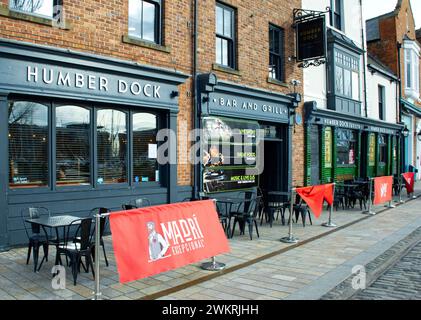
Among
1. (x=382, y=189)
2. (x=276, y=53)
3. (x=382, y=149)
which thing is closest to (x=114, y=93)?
(x=276, y=53)

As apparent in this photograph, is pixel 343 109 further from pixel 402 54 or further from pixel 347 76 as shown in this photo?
pixel 402 54

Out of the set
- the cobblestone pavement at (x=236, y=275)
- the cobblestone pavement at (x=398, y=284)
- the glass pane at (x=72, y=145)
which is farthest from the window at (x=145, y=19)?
the cobblestone pavement at (x=398, y=284)

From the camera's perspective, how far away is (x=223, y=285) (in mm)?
5316

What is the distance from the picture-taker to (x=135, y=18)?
908 centimetres

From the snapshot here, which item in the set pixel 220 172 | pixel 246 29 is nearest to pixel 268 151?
pixel 220 172

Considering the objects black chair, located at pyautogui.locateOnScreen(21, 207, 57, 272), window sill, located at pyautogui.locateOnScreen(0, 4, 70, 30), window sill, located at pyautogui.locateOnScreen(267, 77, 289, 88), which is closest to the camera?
black chair, located at pyautogui.locateOnScreen(21, 207, 57, 272)

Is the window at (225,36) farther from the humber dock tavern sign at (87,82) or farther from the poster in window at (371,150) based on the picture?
the poster in window at (371,150)

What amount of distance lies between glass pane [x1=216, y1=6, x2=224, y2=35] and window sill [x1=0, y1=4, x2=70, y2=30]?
15.6 ft

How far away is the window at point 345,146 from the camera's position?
17.0m

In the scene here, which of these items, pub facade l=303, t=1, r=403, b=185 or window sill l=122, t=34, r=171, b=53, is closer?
window sill l=122, t=34, r=171, b=53

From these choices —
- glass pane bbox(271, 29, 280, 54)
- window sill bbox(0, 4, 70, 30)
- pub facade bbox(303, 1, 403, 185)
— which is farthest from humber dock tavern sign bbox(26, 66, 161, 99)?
pub facade bbox(303, 1, 403, 185)

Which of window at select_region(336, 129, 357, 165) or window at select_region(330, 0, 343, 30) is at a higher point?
window at select_region(330, 0, 343, 30)

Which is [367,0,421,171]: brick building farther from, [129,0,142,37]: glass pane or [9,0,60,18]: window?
[9,0,60,18]: window

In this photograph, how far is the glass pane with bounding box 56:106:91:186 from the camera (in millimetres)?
7824
